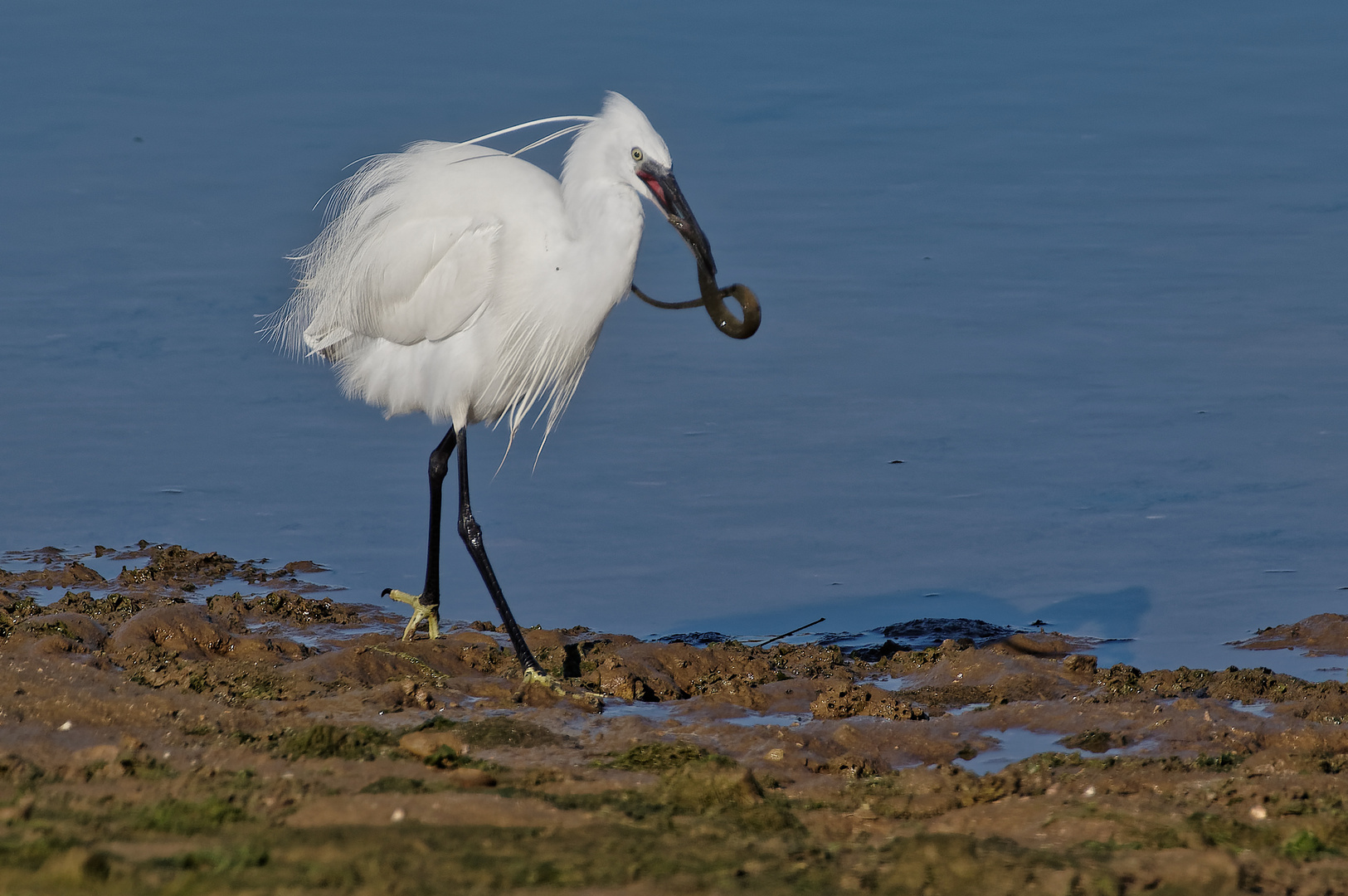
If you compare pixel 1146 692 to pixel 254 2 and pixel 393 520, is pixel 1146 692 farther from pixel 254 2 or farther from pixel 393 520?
pixel 254 2

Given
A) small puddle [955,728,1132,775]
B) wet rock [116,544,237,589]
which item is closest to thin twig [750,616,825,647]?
small puddle [955,728,1132,775]

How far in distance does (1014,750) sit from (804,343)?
5.77m

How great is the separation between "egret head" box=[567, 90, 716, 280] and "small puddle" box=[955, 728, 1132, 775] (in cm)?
Answer: 228

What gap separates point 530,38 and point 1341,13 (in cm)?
1037

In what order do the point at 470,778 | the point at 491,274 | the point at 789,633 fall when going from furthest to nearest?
the point at 789,633, the point at 491,274, the point at 470,778

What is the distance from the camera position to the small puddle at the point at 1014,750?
219 inches

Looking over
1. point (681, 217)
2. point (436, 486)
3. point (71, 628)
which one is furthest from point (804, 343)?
point (71, 628)

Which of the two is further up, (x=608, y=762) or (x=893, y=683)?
(x=608, y=762)

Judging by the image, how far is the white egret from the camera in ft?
21.8

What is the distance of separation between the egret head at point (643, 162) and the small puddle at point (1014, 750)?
7.47 feet

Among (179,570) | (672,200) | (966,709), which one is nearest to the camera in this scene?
(966,709)

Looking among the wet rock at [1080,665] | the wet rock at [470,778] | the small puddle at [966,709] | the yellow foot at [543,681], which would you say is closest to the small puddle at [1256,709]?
the wet rock at [1080,665]

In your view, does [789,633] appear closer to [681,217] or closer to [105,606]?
[681,217]

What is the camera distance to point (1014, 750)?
18.8 ft
